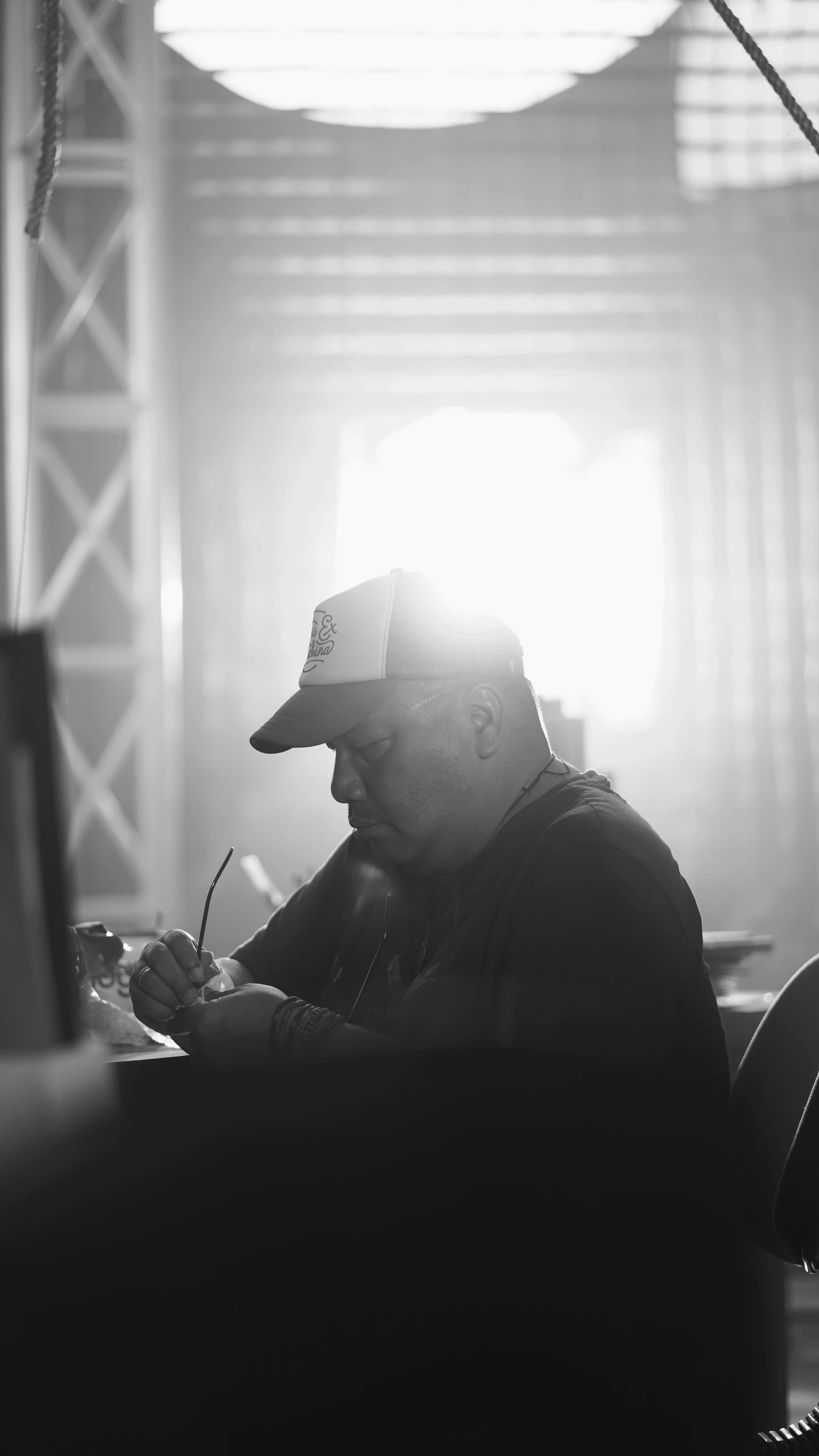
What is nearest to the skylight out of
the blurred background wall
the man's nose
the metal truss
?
the blurred background wall

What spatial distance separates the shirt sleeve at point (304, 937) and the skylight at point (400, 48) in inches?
150

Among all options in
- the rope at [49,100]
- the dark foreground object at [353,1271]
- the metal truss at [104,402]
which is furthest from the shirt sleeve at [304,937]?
the metal truss at [104,402]

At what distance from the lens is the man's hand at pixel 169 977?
3.87 feet

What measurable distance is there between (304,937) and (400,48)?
411cm

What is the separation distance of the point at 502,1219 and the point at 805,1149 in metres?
0.36

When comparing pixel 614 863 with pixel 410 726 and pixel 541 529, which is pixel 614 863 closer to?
pixel 410 726

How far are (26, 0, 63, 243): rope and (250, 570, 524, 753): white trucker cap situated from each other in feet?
1.50

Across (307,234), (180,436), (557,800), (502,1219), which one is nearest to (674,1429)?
(502,1219)

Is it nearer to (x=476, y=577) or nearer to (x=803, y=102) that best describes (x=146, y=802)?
(x=476, y=577)

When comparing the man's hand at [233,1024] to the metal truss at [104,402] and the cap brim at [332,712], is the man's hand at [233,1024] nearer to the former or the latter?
the cap brim at [332,712]

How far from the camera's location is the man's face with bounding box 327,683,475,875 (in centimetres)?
120

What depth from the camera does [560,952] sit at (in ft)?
3.24

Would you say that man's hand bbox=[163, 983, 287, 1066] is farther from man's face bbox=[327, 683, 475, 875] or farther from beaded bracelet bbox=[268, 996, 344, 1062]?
man's face bbox=[327, 683, 475, 875]

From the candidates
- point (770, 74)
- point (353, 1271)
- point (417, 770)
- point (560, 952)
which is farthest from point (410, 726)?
point (770, 74)
